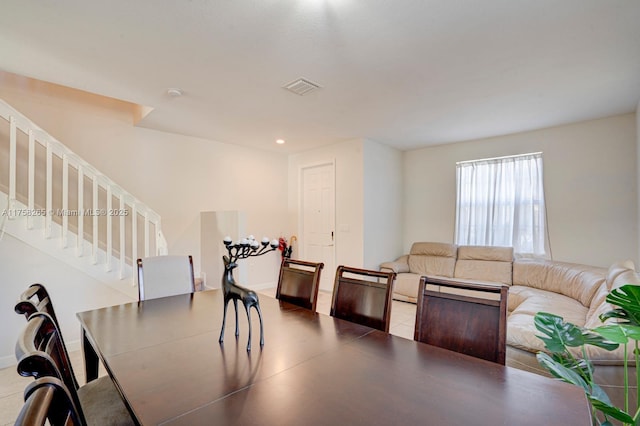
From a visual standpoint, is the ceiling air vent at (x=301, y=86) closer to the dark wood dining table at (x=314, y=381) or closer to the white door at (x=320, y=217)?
the dark wood dining table at (x=314, y=381)

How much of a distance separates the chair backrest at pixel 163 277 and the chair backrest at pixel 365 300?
47.7 inches

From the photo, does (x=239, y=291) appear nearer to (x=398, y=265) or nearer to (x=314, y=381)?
(x=314, y=381)

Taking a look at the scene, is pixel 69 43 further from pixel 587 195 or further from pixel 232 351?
pixel 587 195

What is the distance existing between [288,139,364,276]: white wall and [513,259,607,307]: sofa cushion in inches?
84.7

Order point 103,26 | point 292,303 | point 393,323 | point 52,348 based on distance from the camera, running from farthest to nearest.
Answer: point 393,323 < point 292,303 < point 103,26 < point 52,348

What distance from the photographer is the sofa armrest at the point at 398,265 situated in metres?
4.71

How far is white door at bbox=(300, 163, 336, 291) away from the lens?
5.05 metres

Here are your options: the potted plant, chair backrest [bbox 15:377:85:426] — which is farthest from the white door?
chair backrest [bbox 15:377:85:426]

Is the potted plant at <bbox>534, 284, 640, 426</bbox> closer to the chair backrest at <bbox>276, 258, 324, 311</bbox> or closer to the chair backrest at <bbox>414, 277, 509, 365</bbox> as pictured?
the chair backrest at <bbox>414, 277, 509, 365</bbox>

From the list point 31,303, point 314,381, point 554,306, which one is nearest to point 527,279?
point 554,306

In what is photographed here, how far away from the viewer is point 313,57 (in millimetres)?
2293

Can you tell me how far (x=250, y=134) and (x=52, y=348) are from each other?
3674mm

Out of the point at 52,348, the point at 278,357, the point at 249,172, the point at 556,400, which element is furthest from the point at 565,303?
the point at 249,172

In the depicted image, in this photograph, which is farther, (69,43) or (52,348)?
(69,43)
